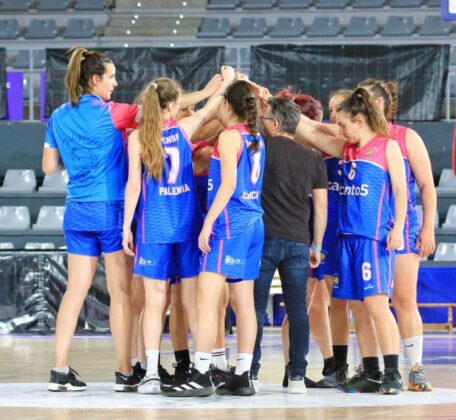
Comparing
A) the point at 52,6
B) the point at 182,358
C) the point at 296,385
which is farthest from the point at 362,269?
the point at 52,6

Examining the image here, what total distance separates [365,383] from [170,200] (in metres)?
1.55

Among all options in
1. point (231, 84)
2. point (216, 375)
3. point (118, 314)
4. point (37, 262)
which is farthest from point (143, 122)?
point (37, 262)

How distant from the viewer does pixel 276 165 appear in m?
6.41

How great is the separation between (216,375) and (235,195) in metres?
1.20

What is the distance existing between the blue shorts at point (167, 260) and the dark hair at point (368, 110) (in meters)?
1.21

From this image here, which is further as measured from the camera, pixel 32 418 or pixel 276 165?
pixel 276 165

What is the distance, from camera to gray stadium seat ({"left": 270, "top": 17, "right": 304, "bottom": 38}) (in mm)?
20281

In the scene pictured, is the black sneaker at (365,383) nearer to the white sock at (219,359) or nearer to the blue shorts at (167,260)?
the white sock at (219,359)

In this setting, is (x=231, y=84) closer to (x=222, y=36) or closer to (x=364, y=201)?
(x=364, y=201)

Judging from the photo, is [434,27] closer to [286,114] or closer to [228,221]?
[286,114]

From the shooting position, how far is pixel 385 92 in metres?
6.80

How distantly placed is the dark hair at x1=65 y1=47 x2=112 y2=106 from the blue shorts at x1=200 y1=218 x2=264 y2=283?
4.10 ft

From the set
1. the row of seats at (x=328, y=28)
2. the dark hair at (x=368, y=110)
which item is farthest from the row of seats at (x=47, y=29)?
the dark hair at (x=368, y=110)

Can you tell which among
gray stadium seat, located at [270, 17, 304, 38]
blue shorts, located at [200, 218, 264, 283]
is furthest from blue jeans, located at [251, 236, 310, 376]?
gray stadium seat, located at [270, 17, 304, 38]
